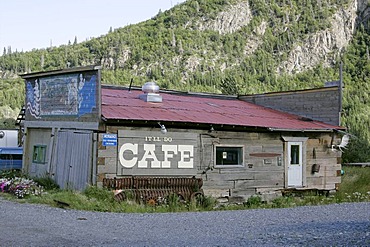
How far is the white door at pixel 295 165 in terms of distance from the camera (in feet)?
61.9

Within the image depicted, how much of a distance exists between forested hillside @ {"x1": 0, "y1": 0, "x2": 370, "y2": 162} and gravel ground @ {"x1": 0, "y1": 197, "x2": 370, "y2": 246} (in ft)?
171

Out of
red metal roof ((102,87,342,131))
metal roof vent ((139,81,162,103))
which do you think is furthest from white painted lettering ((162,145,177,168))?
metal roof vent ((139,81,162,103))

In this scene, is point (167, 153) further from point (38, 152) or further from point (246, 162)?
point (38, 152)

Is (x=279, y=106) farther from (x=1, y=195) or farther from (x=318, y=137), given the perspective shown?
(x=1, y=195)

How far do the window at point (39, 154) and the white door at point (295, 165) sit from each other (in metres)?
7.95

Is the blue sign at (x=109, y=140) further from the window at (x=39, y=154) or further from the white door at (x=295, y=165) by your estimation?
the white door at (x=295, y=165)

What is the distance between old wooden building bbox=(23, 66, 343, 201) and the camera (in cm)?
1524

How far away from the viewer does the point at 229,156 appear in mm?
17469

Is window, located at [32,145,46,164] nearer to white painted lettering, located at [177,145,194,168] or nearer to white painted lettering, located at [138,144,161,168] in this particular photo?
white painted lettering, located at [138,144,161,168]

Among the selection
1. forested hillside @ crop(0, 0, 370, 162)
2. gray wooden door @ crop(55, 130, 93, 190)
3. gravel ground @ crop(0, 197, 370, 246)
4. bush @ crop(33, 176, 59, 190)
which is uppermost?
forested hillside @ crop(0, 0, 370, 162)

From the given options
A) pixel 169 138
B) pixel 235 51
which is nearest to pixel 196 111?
pixel 169 138

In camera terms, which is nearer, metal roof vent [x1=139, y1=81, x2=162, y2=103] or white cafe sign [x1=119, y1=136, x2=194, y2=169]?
white cafe sign [x1=119, y1=136, x2=194, y2=169]

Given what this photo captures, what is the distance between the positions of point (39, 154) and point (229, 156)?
602 cm

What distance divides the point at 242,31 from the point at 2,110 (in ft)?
239
